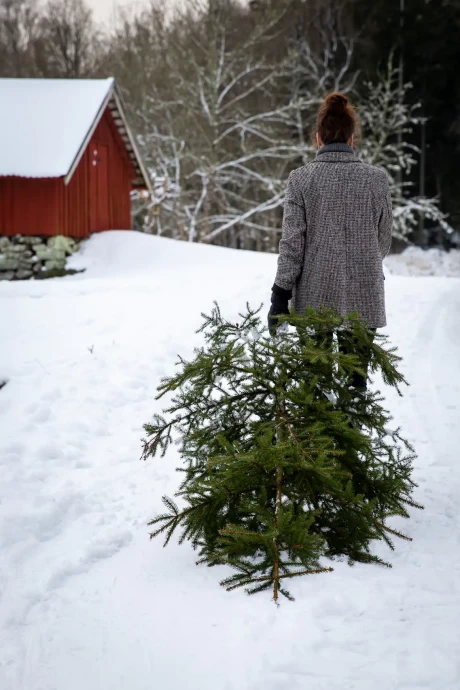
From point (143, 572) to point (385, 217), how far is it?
230 centimetres

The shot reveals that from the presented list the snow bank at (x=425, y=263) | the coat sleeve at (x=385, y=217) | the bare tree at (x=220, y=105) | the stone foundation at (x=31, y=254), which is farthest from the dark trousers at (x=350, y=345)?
the snow bank at (x=425, y=263)

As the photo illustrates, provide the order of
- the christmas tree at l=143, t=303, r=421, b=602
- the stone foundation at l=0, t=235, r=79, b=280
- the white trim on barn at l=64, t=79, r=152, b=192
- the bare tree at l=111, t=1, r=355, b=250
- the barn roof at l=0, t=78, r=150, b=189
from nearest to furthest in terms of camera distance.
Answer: the christmas tree at l=143, t=303, r=421, b=602 < the barn roof at l=0, t=78, r=150, b=189 < the white trim on barn at l=64, t=79, r=152, b=192 < the stone foundation at l=0, t=235, r=79, b=280 < the bare tree at l=111, t=1, r=355, b=250

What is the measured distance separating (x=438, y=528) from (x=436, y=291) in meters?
8.50

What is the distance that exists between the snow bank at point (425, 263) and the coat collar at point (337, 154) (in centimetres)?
1904

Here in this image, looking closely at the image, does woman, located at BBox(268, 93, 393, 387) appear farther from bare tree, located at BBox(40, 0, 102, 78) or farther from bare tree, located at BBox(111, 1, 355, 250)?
bare tree, located at BBox(40, 0, 102, 78)

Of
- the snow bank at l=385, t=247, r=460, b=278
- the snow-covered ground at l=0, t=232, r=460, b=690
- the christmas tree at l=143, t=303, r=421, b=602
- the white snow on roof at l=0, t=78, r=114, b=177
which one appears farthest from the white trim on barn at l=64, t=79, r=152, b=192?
the christmas tree at l=143, t=303, r=421, b=602

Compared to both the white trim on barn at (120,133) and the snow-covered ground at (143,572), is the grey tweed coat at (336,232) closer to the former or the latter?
the snow-covered ground at (143,572)

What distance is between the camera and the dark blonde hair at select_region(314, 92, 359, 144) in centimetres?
386

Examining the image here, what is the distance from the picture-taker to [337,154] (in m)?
3.85

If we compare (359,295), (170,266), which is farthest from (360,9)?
(359,295)

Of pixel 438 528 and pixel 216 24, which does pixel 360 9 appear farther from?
pixel 438 528

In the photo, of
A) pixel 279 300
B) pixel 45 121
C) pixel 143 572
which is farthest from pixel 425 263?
pixel 143 572

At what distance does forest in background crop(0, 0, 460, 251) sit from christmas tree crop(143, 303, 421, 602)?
1954 centimetres

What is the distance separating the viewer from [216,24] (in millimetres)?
23406
